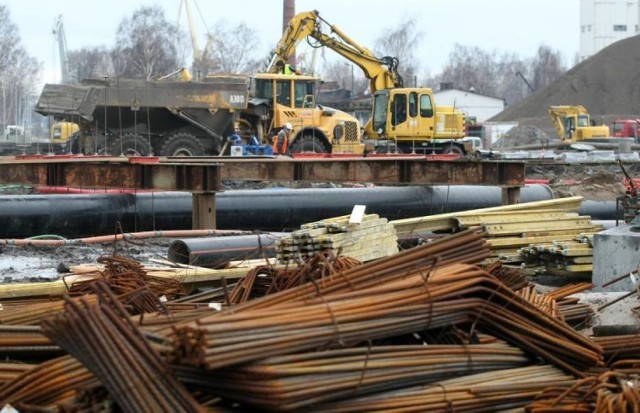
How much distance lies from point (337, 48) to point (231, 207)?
1826 cm

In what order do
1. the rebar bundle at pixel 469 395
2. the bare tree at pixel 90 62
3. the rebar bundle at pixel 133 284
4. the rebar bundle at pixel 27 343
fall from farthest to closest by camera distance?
the bare tree at pixel 90 62, the rebar bundle at pixel 133 284, the rebar bundle at pixel 27 343, the rebar bundle at pixel 469 395

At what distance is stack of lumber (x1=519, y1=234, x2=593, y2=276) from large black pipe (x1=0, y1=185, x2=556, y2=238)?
4871mm

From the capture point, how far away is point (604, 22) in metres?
114

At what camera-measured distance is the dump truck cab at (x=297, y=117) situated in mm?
28703

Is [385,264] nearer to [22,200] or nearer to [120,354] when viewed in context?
[120,354]

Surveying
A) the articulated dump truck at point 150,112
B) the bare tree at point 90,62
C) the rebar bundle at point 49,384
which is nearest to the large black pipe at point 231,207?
the rebar bundle at point 49,384

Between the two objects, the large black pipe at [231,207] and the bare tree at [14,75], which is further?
the bare tree at [14,75]

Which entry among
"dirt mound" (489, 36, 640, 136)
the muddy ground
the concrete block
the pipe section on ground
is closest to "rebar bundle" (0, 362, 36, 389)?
the muddy ground

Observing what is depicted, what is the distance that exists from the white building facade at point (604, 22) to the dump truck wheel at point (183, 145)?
310 feet

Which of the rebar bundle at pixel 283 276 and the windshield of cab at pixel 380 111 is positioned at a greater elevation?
the windshield of cab at pixel 380 111

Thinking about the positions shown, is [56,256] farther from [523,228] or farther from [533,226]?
[533,226]

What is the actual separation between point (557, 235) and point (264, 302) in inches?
266

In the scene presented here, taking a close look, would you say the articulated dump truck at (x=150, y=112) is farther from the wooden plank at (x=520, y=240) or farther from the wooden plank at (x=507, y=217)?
the wooden plank at (x=520, y=240)

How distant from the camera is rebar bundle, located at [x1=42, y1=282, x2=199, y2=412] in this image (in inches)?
162
